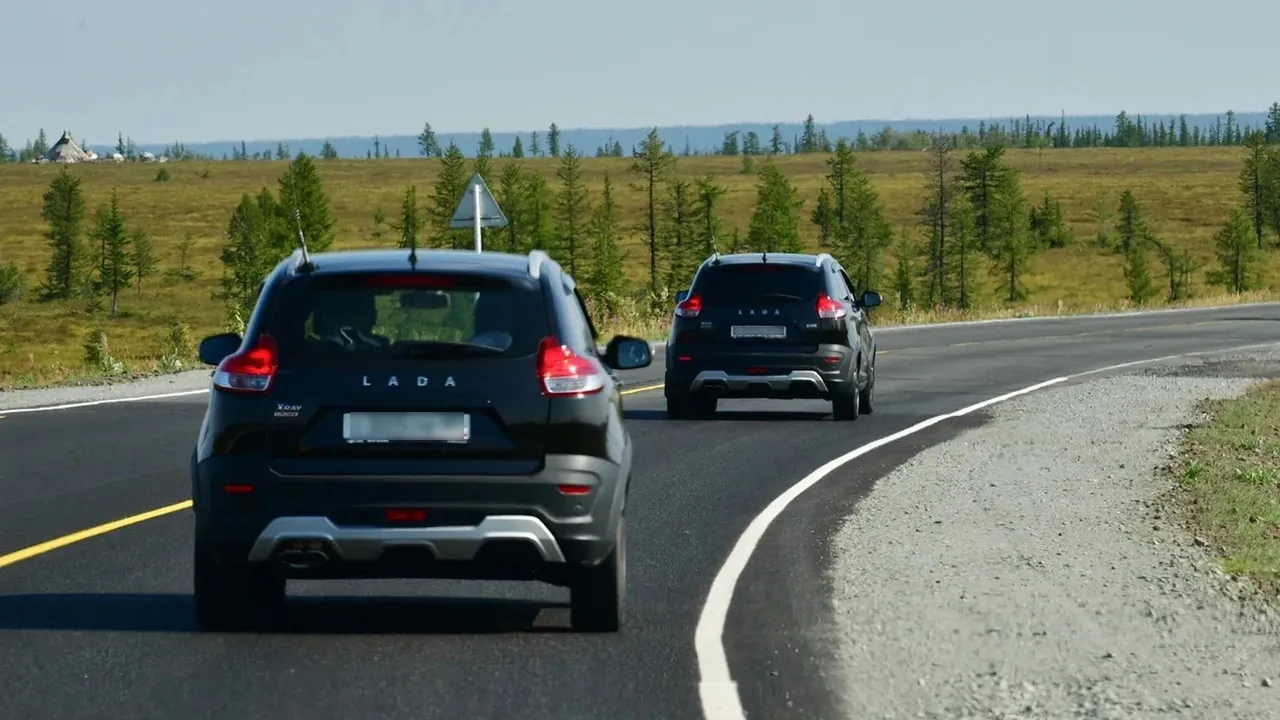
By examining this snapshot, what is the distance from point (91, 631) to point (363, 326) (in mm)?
1796

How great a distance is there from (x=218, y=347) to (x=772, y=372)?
1173 cm

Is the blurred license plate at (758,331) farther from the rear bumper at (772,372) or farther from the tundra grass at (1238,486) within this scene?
the tundra grass at (1238,486)

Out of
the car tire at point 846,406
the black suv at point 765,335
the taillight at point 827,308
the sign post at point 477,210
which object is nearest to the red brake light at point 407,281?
the black suv at point 765,335

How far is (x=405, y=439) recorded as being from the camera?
26.3 feet

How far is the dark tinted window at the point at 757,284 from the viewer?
2047 centimetres

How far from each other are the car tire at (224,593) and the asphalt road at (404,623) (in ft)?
0.37

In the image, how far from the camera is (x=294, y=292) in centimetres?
822

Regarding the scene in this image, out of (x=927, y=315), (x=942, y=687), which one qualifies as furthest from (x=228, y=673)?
(x=927, y=315)

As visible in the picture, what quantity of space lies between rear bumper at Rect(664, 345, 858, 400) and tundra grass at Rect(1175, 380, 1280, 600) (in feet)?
11.9

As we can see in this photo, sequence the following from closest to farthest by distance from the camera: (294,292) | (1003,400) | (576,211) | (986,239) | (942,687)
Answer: (942,687) → (294,292) → (1003,400) → (576,211) → (986,239)

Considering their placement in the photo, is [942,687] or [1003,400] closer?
[942,687]

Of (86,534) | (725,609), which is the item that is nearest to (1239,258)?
(86,534)

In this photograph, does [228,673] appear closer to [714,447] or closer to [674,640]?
[674,640]

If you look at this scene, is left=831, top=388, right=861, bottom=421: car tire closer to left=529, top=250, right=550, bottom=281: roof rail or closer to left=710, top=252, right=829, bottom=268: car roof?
left=710, top=252, right=829, bottom=268: car roof
